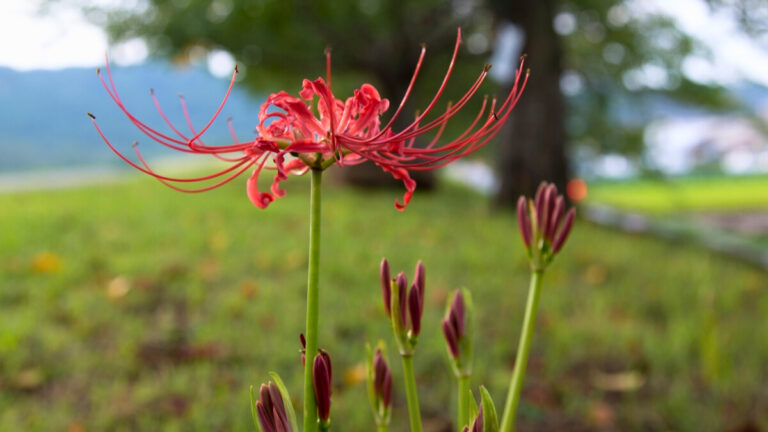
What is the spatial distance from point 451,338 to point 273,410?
237 mm

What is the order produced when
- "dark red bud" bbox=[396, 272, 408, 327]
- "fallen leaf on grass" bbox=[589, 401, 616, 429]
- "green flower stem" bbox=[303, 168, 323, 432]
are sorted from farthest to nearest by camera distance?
1. "fallen leaf on grass" bbox=[589, 401, 616, 429]
2. "dark red bud" bbox=[396, 272, 408, 327]
3. "green flower stem" bbox=[303, 168, 323, 432]

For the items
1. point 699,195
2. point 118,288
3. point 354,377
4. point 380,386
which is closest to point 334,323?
point 354,377

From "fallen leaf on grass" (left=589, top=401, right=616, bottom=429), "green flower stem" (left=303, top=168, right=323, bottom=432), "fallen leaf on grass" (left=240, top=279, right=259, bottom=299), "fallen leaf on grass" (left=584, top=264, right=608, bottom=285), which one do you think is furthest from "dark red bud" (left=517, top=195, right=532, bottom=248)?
"fallen leaf on grass" (left=584, top=264, right=608, bottom=285)

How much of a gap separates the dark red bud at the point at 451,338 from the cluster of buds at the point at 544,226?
12cm

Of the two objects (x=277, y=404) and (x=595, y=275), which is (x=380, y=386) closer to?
(x=277, y=404)

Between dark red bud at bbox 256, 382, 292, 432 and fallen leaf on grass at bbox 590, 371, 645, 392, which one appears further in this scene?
fallen leaf on grass at bbox 590, 371, 645, 392

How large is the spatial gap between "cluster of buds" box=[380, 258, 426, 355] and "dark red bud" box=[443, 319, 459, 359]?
6cm

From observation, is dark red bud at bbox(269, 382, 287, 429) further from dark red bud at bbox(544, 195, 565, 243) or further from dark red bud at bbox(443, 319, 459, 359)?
dark red bud at bbox(544, 195, 565, 243)

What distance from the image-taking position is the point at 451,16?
20.6ft

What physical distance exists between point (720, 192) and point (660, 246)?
8516mm

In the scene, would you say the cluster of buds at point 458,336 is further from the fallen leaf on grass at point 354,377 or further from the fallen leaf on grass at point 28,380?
the fallen leaf on grass at point 28,380

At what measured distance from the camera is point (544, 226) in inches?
27.5

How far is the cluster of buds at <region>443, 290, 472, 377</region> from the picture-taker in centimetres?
71

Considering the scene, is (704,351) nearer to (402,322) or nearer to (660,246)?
(402,322)
